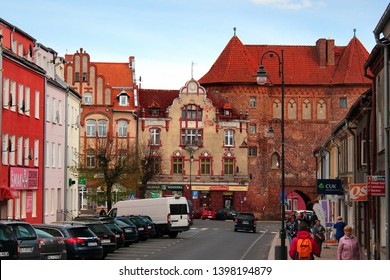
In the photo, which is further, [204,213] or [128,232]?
[204,213]

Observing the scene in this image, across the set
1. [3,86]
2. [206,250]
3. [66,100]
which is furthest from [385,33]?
[66,100]

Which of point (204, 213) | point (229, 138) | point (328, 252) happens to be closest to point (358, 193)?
point (328, 252)

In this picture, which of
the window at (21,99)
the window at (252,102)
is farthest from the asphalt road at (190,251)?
the window at (252,102)

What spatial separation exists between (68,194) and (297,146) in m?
47.4

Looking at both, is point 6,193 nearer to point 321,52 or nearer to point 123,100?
point 123,100

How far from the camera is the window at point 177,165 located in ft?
317

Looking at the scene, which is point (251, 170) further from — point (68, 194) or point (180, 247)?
point (180, 247)

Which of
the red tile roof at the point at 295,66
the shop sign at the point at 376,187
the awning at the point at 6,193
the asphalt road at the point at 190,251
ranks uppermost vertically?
the red tile roof at the point at 295,66

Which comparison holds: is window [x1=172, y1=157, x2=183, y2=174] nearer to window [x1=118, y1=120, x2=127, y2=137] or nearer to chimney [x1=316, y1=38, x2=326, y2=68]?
window [x1=118, y1=120, x2=127, y2=137]

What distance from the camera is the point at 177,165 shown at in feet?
318

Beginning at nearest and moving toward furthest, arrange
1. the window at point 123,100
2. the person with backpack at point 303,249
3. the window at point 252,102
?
the person with backpack at point 303,249
the window at point 123,100
the window at point 252,102

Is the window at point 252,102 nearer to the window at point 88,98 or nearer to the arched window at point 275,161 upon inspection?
the arched window at point 275,161

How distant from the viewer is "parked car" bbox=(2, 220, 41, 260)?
23609 mm

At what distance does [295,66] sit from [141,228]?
6494 centimetres
